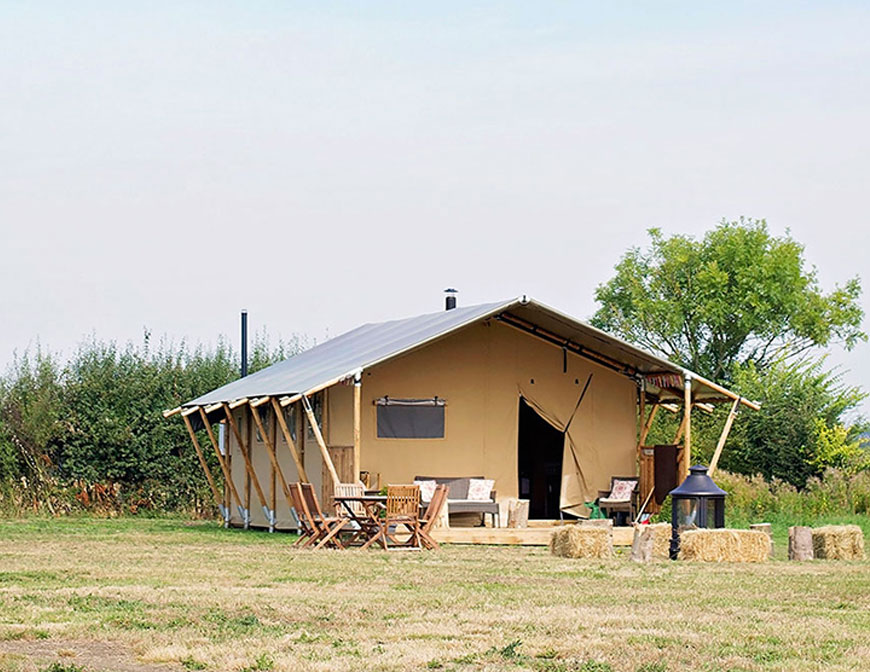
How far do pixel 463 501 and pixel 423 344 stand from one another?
195 centimetres

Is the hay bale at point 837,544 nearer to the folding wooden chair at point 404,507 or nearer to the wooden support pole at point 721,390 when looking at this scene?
the folding wooden chair at point 404,507

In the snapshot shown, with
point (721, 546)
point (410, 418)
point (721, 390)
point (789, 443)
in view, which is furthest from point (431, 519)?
point (789, 443)

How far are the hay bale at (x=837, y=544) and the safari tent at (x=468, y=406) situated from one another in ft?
14.4

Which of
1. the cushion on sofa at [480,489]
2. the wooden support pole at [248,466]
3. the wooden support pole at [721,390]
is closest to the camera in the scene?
the wooden support pole at [721,390]

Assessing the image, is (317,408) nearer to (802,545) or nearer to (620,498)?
(620,498)

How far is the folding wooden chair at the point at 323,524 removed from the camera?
13.4 meters

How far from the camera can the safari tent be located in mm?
17047

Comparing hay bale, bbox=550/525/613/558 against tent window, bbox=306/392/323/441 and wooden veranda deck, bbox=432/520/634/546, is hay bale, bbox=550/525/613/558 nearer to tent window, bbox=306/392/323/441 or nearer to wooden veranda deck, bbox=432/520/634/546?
wooden veranda deck, bbox=432/520/634/546

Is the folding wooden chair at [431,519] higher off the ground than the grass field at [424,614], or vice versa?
the folding wooden chair at [431,519]

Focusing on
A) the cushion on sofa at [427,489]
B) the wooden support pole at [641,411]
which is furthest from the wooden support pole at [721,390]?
the cushion on sofa at [427,489]

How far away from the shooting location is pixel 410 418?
17500 millimetres

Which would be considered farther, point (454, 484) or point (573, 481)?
point (573, 481)

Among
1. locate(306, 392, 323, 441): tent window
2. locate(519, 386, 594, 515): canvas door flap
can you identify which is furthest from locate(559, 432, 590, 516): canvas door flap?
locate(306, 392, 323, 441): tent window

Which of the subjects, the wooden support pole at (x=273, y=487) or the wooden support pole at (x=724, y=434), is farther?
the wooden support pole at (x=273, y=487)
